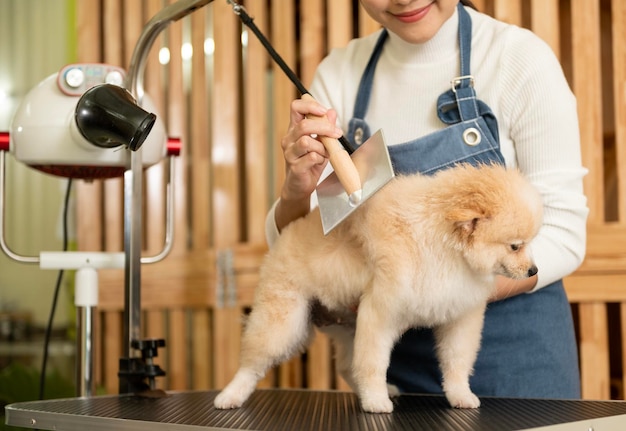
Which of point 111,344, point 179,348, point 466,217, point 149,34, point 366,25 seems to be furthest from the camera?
point 111,344

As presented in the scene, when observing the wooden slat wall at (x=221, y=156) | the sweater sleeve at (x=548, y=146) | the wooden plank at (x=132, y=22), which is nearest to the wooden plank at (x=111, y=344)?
the wooden slat wall at (x=221, y=156)

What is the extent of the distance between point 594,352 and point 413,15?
118 cm

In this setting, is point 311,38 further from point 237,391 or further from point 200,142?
point 237,391

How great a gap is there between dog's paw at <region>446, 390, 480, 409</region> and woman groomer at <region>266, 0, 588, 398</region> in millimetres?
208

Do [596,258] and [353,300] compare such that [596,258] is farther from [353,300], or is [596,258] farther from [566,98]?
[353,300]

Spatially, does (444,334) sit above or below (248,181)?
below

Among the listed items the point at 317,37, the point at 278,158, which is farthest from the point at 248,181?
the point at 317,37

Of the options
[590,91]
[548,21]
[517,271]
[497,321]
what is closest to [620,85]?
[590,91]

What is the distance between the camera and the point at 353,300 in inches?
43.4

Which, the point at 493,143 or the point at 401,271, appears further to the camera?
the point at 493,143

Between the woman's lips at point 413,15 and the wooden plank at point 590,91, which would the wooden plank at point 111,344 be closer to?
the wooden plank at point 590,91

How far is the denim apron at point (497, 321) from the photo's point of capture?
4.35ft

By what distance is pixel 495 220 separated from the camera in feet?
3.13

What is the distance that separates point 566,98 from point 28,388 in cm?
224
